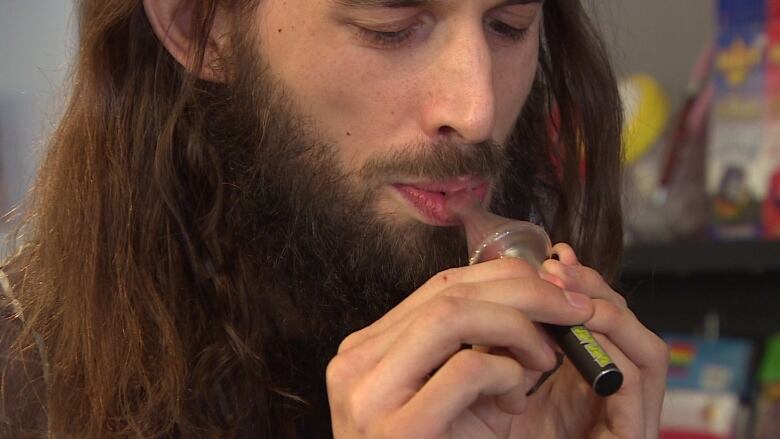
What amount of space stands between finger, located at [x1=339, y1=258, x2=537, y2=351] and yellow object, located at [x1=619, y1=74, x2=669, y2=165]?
96 centimetres

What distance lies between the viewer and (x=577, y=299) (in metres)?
0.89

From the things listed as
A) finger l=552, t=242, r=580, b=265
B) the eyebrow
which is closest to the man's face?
the eyebrow

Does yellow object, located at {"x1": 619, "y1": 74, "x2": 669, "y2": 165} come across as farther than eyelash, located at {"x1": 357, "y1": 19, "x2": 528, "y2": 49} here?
Yes

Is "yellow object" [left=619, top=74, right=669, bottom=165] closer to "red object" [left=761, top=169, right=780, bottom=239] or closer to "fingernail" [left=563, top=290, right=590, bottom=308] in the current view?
"red object" [left=761, top=169, right=780, bottom=239]

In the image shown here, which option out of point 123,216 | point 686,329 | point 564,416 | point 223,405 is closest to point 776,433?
point 686,329

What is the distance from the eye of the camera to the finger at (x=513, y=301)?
85 centimetres

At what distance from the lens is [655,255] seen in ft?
5.82

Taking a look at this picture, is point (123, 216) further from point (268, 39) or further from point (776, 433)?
point (776, 433)

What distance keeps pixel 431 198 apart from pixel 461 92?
128 millimetres

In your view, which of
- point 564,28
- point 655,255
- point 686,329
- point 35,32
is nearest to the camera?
point 564,28

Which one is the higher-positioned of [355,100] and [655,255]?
[355,100]

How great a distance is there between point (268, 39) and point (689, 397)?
982 mm

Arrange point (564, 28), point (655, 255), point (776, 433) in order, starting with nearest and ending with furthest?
1. point (564, 28)
2. point (776, 433)
3. point (655, 255)

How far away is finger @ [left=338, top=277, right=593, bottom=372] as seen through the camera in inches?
33.3
